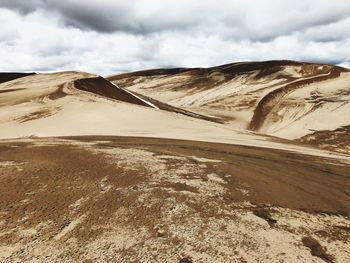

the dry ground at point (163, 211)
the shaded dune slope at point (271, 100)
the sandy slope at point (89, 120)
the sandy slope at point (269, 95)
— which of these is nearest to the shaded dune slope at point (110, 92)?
the shaded dune slope at point (271, 100)

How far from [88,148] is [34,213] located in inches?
189

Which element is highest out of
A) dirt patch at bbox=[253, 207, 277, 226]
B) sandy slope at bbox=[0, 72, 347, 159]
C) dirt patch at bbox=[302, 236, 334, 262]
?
dirt patch at bbox=[253, 207, 277, 226]

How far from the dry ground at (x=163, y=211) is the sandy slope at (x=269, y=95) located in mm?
18518

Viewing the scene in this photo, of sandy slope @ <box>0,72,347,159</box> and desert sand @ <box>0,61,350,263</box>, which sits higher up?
desert sand @ <box>0,61,350,263</box>

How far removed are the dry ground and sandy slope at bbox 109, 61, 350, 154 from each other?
1852 cm

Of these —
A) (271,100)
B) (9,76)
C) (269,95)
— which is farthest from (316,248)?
(9,76)

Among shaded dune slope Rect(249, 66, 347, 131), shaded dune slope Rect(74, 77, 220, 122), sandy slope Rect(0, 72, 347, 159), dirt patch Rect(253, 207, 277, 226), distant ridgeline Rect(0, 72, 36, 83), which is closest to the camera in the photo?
dirt patch Rect(253, 207, 277, 226)

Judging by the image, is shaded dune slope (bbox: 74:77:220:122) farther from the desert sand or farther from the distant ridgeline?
the distant ridgeline

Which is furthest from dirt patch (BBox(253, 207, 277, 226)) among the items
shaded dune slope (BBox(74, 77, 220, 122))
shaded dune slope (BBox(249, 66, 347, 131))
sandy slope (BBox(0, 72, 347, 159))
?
shaded dune slope (BBox(74, 77, 220, 122))

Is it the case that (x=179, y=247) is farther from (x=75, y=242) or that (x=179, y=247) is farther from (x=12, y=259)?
(x=12, y=259)

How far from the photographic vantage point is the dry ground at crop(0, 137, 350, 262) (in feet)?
18.7

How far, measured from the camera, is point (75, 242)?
580 centimetres

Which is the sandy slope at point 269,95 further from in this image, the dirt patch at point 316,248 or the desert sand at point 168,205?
the dirt patch at point 316,248

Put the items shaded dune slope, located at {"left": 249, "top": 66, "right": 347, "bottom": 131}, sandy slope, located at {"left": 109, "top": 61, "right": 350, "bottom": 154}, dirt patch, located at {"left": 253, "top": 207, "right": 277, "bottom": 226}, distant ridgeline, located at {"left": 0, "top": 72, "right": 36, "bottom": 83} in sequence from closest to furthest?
dirt patch, located at {"left": 253, "top": 207, "right": 277, "bottom": 226}
sandy slope, located at {"left": 109, "top": 61, "right": 350, "bottom": 154}
shaded dune slope, located at {"left": 249, "top": 66, "right": 347, "bottom": 131}
distant ridgeline, located at {"left": 0, "top": 72, "right": 36, "bottom": 83}
